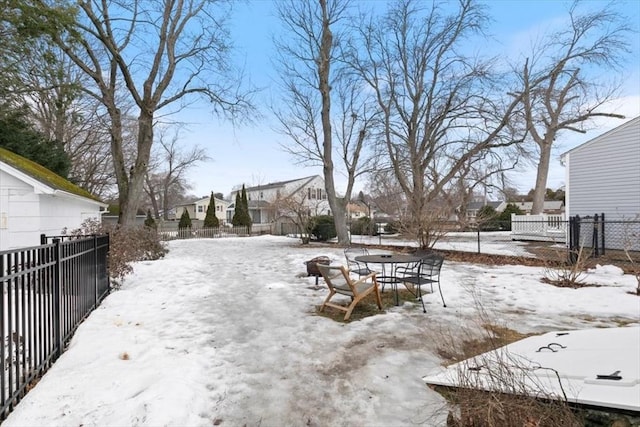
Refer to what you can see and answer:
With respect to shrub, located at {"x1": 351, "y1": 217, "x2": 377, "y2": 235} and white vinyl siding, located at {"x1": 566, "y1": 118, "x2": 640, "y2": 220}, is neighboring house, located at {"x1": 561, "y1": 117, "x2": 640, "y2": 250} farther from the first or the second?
shrub, located at {"x1": 351, "y1": 217, "x2": 377, "y2": 235}

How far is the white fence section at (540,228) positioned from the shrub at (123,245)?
18202mm

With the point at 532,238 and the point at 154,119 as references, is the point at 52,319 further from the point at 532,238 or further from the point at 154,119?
the point at 532,238

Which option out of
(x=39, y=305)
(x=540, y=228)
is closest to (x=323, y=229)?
(x=540, y=228)

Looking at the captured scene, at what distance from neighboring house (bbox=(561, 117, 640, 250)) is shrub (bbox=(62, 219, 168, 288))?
15758 millimetres

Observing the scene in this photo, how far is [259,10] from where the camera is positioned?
16.8 m

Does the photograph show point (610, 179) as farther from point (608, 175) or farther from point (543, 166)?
point (543, 166)

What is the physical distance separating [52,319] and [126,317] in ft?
5.51

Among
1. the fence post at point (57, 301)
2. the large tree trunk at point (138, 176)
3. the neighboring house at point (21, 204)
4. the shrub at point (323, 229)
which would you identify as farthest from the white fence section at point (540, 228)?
the neighboring house at point (21, 204)

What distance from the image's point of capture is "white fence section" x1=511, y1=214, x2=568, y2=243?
18.0m

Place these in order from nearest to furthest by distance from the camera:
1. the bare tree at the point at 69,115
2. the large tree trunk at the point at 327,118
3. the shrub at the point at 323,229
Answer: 1. the bare tree at the point at 69,115
2. the large tree trunk at the point at 327,118
3. the shrub at the point at 323,229

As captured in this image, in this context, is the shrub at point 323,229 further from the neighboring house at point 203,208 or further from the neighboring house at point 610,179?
the neighboring house at point 203,208

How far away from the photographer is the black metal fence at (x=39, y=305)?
2.67 metres

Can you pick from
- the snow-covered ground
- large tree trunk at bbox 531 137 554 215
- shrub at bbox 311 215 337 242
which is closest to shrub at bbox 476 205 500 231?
large tree trunk at bbox 531 137 554 215

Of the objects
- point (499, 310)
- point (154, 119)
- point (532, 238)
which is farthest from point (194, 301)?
point (532, 238)
